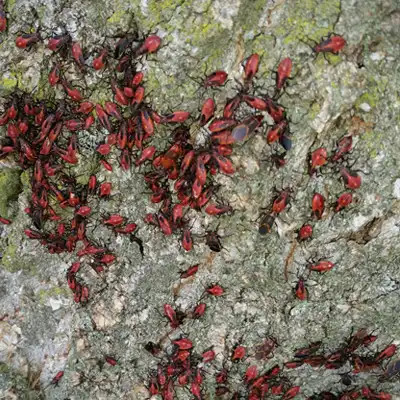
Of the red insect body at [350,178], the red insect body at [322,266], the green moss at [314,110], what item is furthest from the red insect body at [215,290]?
the green moss at [314,110]

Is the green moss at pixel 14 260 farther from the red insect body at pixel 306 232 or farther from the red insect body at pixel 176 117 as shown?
the red insect body at pixel 306 232

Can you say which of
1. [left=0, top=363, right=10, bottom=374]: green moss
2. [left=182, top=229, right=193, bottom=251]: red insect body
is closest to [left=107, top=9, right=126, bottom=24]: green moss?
[left=182, top=229, right=193, bottom=251]: red insect body

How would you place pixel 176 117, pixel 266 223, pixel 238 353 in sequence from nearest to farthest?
1. pixel 176 117
2. pixel 266 223
3. pixel 238 353

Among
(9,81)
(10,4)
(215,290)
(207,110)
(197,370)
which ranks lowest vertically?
(197,370)

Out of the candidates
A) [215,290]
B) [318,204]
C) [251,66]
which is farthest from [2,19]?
[318,204]

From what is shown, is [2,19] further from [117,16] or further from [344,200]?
[344,200]

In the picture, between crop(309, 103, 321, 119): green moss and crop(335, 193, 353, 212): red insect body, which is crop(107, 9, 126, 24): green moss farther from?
crop(335, 193, 353, 212): red insect body

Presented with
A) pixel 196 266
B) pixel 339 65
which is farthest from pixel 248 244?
pixel 339 65
